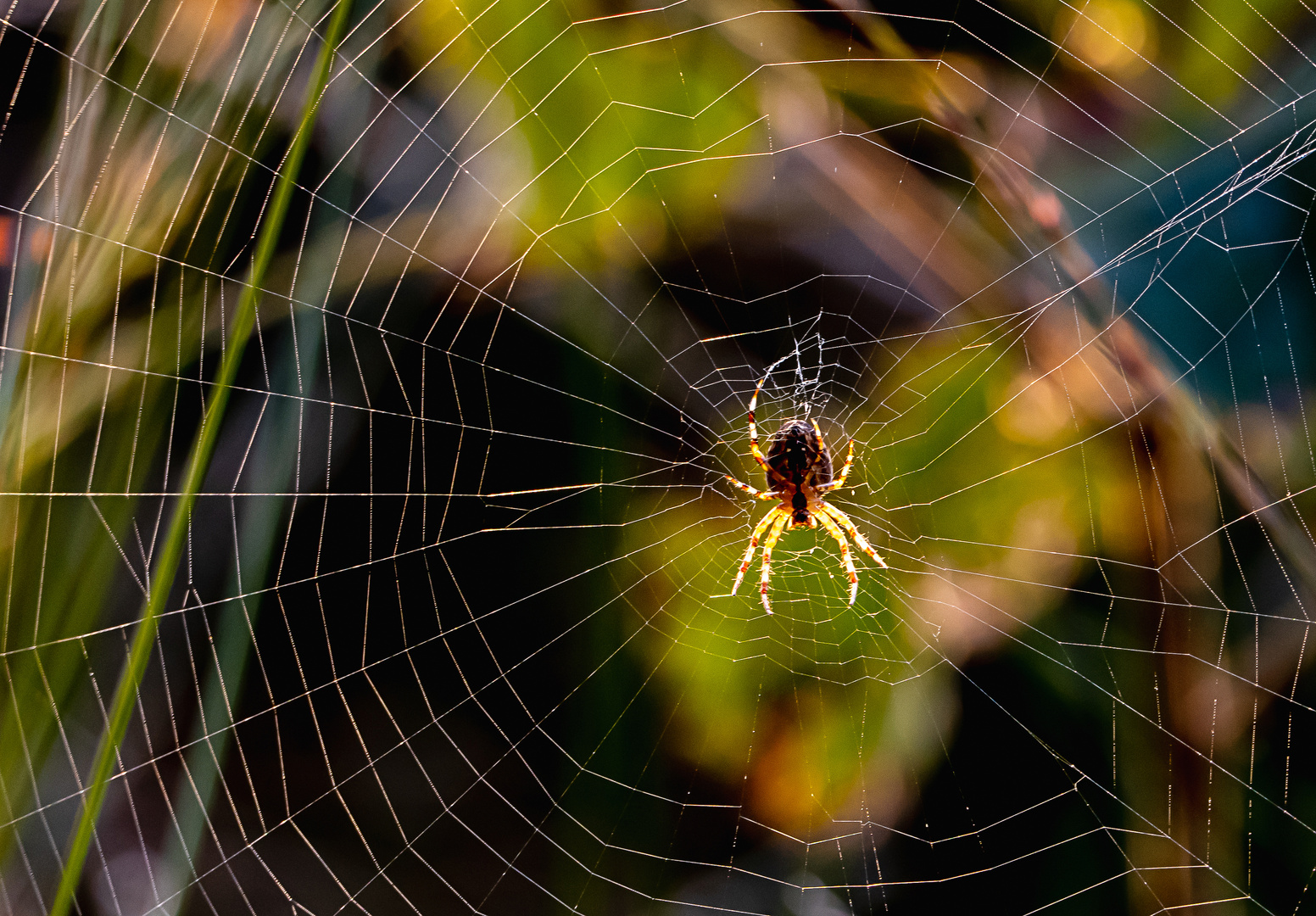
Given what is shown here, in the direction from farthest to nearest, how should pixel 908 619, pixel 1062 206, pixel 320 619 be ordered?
pixel 320 619 < pixel 908 619 < pixel 1062 206

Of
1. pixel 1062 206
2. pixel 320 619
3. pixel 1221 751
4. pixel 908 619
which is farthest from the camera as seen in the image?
pixel 320 619

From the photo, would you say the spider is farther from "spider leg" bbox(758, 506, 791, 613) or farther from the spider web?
the spider web

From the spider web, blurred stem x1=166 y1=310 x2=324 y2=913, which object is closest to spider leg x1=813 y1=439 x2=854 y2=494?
the spider web

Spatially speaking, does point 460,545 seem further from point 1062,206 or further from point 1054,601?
point 1062,206

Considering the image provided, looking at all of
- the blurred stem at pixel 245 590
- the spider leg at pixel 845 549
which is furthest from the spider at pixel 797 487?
the blurred stem at pixel 245 590

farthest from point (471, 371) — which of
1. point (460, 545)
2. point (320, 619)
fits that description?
point (320, 619)

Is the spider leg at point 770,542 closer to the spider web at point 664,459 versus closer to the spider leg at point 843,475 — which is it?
the spider leg at point 843,475

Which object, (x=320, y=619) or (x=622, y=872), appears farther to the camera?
(x=320, y=619)

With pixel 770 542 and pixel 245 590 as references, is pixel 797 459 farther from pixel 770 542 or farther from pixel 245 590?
pixel 245 590
